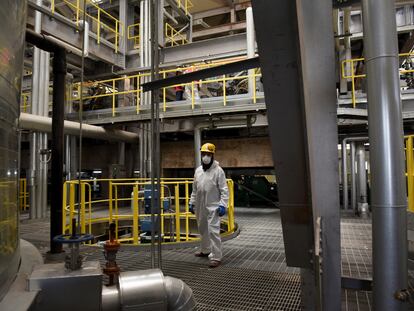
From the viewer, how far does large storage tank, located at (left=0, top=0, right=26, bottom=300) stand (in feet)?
5.49

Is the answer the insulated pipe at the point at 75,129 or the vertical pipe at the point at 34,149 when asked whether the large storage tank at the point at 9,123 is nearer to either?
the insulated pipe at the point at 75,129

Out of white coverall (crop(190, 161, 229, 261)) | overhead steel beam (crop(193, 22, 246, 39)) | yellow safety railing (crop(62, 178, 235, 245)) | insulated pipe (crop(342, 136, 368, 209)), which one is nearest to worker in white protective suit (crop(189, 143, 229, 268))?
white coverall (crop(190, 161, 229, 261))

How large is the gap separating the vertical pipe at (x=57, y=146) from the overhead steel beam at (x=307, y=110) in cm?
358

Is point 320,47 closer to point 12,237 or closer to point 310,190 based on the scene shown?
point 310,190

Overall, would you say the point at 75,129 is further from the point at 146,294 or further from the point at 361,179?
the point at 361,179

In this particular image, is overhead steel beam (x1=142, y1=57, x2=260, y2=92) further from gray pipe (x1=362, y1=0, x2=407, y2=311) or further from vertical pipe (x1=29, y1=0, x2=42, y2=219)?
vertical pipe (x1=29, y1=0, x2=42, y2=219)

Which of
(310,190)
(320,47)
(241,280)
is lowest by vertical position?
(241,280)

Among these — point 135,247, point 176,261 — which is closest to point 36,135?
point 135,247

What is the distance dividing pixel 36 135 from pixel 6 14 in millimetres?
8721

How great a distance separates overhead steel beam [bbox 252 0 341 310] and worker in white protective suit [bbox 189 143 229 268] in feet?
8.94

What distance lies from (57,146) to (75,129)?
517cm

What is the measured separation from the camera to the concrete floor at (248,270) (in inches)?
130

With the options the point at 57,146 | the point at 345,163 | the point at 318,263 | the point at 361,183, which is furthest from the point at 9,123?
the point at 345,163

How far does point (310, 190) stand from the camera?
2.04m
